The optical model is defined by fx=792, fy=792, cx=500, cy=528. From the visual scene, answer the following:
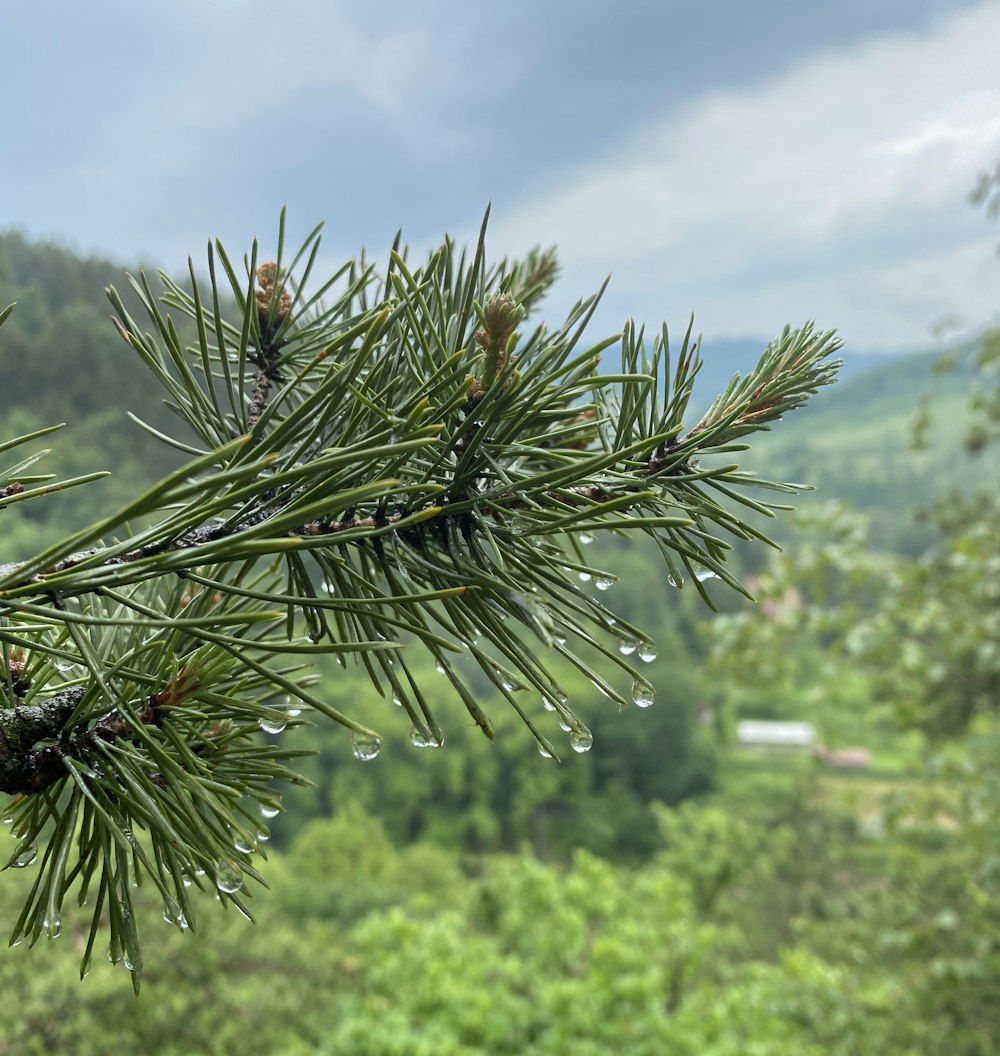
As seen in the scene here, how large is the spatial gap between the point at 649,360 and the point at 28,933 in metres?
0.41

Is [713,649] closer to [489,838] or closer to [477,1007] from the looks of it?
[477,1007]

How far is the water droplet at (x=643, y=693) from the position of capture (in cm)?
37

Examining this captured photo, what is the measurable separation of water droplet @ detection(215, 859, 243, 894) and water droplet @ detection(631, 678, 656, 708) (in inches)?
7.6

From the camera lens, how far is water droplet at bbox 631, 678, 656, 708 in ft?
1.21

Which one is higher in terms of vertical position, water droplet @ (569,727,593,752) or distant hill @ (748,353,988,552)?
distant hill @ (748,353,988,552)

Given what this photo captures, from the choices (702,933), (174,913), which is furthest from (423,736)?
(702,933)

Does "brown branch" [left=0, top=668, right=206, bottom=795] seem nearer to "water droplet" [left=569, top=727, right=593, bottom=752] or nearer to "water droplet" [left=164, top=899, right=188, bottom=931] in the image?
"water droplet" [left=164, top=899, right=188, bottom=931]

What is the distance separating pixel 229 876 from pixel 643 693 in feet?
0.67

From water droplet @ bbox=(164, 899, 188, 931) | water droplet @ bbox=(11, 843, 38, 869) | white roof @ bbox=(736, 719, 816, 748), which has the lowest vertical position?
white roof @ bbox=(736, 719, 816, 748)

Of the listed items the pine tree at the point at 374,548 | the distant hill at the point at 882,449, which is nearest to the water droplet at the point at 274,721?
the pine tree at the point at 374,548

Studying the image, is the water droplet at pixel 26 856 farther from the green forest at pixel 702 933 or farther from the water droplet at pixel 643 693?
the water droplet at pixel 643 693

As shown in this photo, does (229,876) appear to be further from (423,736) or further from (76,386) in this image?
(76,386)

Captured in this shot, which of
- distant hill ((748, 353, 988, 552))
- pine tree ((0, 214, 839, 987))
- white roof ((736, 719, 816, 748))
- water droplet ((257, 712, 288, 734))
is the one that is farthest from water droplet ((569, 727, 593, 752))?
distant hill ((748, 353, 988, 552))

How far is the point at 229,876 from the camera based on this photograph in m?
0.35
